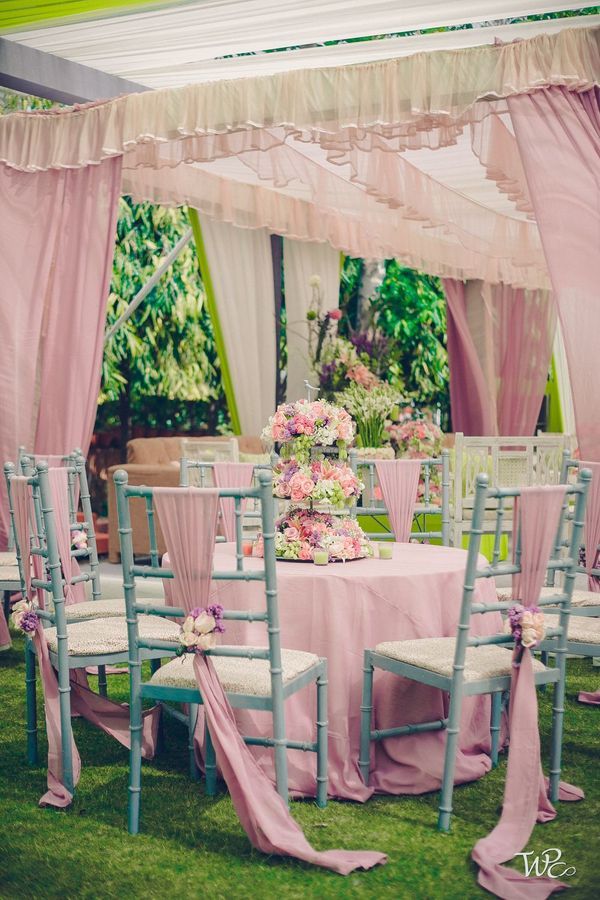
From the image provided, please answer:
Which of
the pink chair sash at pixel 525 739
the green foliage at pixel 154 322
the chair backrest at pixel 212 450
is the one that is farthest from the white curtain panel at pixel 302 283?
the pink chair sash at pixel 525 739

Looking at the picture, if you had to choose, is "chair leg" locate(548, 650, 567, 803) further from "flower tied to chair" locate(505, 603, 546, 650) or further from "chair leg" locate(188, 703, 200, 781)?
"chair leg" locate(188, 703, 200, 781)

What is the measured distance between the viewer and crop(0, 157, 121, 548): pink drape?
5934mm

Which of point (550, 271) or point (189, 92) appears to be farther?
point (189, 92)

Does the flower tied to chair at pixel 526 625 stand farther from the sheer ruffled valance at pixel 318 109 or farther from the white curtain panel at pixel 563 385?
the white curtain panel at pixel 563 385

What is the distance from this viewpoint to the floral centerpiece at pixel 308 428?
383cm

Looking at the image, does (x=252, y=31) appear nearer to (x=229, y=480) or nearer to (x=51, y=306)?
(x=51, y=306)

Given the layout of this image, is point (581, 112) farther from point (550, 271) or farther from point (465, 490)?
point (465, 490)

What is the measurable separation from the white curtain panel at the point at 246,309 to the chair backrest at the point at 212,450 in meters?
1.14

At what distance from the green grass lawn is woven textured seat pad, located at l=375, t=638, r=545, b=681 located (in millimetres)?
480

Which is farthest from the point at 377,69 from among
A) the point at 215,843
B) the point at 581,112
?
the point at 215,843

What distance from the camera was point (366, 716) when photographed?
358 centimetres

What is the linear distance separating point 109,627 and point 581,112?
9.66 ft

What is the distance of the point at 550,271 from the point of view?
15.2ft

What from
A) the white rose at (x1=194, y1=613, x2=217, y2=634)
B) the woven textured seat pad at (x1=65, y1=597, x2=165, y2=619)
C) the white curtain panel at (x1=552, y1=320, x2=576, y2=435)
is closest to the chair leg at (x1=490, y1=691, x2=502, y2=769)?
the white rose at (x1=194, y1=613, x2=217, y2=634)
